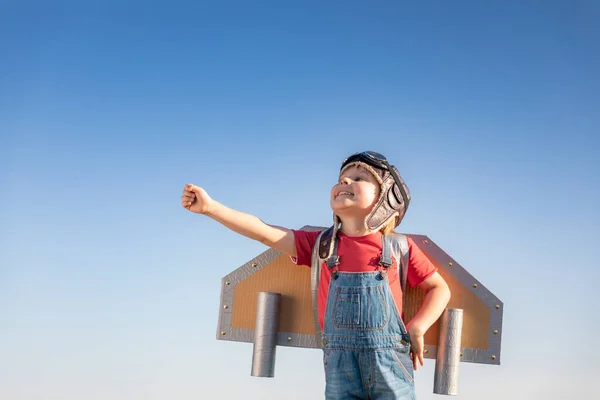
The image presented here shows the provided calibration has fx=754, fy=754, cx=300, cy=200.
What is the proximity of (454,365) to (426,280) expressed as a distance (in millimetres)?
461

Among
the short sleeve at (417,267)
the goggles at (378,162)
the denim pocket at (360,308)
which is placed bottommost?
the denim pocket at (360,308)

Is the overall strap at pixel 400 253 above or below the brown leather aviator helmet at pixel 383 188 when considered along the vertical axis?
below

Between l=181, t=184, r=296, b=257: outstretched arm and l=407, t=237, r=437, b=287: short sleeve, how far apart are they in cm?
56

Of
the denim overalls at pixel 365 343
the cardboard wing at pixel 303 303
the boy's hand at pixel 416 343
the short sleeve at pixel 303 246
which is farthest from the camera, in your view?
Result: the cardboard wing at pixel 303 303

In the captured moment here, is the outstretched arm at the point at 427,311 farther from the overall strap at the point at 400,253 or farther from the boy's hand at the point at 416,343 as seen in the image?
the overall strap at the point at 400,253

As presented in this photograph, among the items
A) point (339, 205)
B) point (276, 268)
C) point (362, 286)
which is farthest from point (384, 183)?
point (276, 268)

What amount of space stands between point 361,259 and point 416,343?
453mm

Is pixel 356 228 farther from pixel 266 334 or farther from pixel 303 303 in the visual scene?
Answer: pixel 266 334

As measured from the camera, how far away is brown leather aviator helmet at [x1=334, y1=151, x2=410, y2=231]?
137 inches

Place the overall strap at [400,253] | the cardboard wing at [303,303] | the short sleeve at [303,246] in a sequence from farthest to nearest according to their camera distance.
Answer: the cardboard wing at [303,303], the short sleeve at [303,246], the overall strap at [400,253]

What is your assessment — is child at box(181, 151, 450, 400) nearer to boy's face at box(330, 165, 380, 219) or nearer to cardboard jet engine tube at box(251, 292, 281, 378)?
boy's face at box(330, 165, 380, 219)

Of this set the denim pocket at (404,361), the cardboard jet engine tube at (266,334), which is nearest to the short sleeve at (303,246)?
the cardboard jet engine tube at (266,334)

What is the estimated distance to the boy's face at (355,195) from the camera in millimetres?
3443

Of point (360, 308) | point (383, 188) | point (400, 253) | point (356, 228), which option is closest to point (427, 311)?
point (400, 253)
